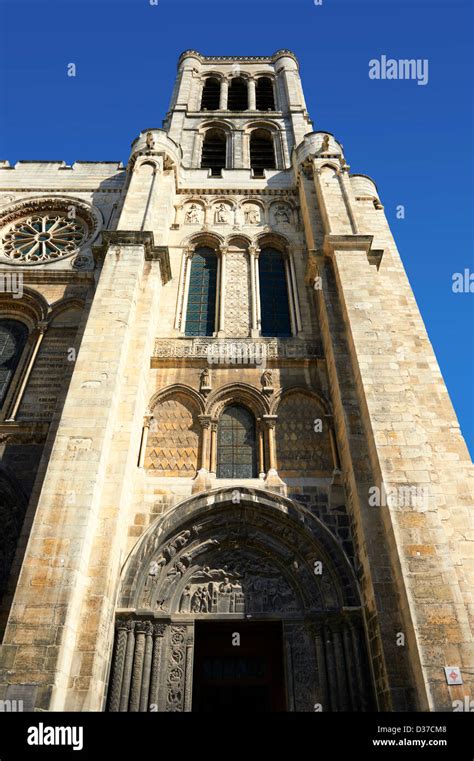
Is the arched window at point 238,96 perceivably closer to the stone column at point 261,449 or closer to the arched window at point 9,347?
the arched window at point 9,347

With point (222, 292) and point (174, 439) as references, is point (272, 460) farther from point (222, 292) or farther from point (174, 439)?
point (222, 292)

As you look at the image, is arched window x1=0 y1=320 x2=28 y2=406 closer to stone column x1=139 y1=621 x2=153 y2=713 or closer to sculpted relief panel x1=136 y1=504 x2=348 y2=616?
sculpted relief panel x1=136 y1=504 x2=348 y2=616

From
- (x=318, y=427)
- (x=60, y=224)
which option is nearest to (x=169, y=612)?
(x=318, y=427)

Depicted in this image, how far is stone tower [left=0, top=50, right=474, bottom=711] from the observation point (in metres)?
7.13

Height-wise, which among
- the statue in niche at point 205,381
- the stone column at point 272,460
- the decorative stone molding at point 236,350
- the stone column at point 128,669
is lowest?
the stone column at point 128,669

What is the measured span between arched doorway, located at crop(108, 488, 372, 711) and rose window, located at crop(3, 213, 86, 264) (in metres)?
9.22

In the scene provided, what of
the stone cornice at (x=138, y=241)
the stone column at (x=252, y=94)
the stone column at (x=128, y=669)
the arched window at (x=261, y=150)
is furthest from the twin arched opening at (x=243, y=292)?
the stone column at (x=252, y=94)

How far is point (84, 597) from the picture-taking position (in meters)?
7.25

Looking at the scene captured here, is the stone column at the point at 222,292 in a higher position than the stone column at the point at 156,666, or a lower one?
higher

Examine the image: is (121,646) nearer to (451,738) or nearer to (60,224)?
(451,738)

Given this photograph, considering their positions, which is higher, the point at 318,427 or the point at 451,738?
the point at 318,427

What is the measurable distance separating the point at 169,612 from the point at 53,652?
217cm

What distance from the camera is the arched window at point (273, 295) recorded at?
12906 mm

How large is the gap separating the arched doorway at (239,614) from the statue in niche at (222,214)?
9.12m
